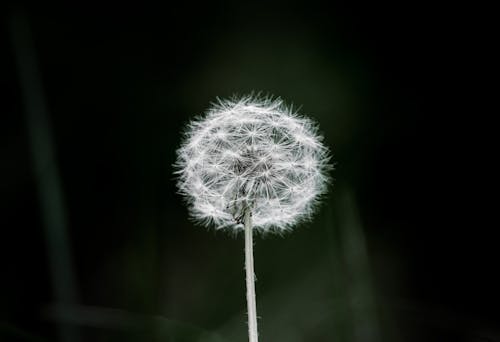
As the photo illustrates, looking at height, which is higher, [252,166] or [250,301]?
[252,166]

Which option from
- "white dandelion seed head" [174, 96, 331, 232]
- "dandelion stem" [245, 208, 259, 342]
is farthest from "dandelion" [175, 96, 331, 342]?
"dandelion stem" [245, 208, 259, 342]
